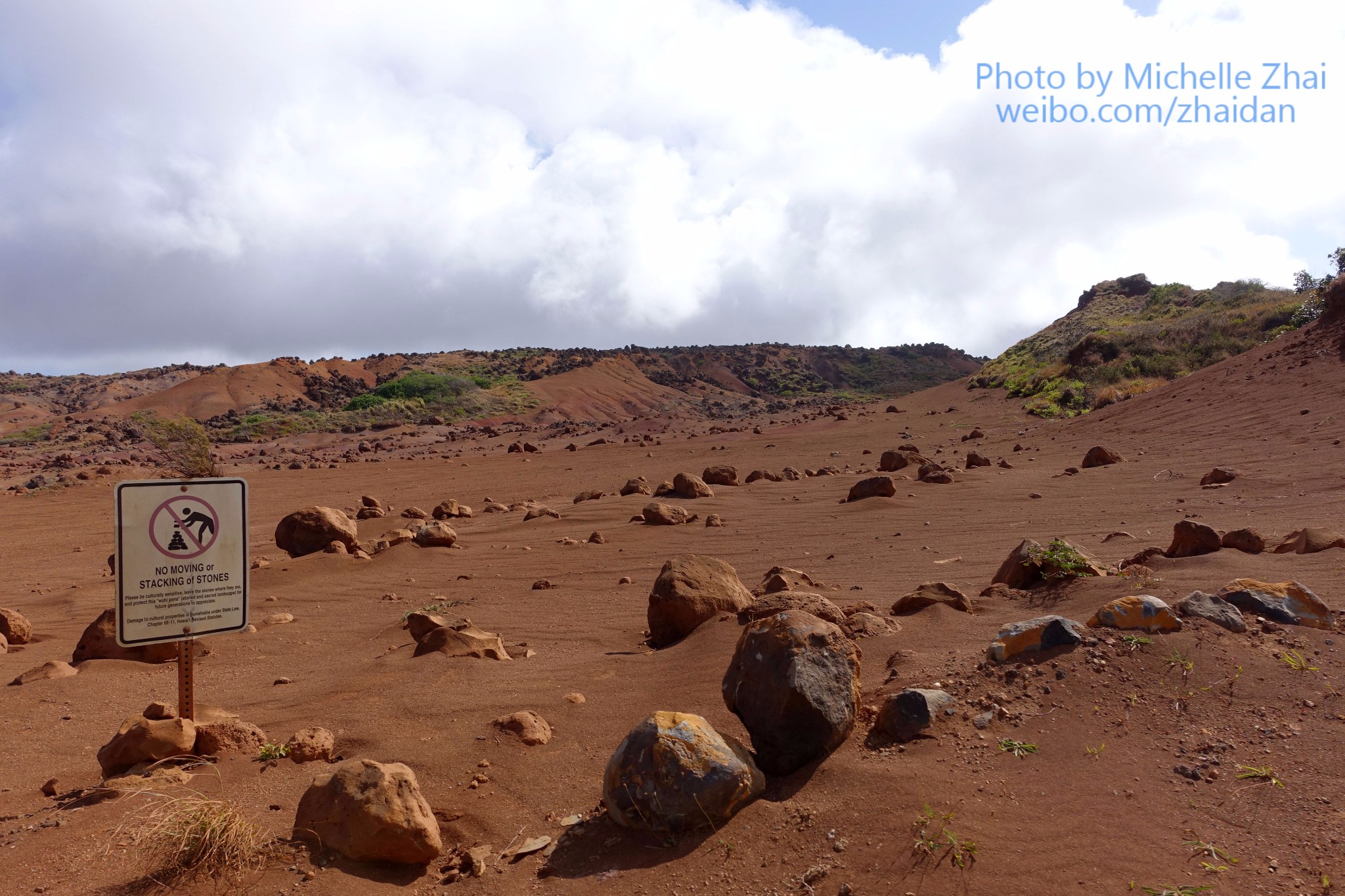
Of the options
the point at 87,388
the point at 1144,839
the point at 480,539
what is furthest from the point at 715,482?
the point at 87,388

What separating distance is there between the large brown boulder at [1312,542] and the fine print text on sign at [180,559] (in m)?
6.73

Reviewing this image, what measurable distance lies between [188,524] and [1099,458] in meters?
13.3

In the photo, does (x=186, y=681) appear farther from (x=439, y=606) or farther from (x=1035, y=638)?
(x=1035, y=638)

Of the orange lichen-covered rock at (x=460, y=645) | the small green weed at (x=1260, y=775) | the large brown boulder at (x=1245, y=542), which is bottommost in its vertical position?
the orange lichen-covered rock at (x=460, y=645)

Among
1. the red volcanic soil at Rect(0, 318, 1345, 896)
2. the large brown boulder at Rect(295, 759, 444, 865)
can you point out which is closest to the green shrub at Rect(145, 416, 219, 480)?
the red volcanic soil at Rect(0, 318, 1345, 896)

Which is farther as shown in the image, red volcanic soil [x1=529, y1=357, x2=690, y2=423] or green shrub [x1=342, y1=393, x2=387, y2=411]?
red volcanic soil [x1=529, y1=357, x2=690, y2=423]

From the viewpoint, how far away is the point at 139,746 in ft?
12.5

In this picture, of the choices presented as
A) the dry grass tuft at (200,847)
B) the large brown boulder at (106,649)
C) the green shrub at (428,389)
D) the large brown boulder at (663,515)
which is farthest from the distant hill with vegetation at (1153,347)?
the green shrub at (428,389)

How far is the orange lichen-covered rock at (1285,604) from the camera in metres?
4.11

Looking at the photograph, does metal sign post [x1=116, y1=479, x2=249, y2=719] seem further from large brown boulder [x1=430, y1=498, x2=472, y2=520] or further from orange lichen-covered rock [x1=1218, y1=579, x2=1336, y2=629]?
large brown boulder [x1=430, y1=498, x2=472, y2=520]

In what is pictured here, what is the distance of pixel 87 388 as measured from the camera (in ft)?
165

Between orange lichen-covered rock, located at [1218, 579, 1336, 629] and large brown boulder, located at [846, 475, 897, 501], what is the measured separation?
760cm

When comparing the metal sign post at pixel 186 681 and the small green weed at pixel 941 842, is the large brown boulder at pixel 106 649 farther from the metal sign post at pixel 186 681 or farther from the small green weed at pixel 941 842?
the small green weed at pixel 941 842

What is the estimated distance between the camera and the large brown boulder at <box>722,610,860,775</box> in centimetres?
345
